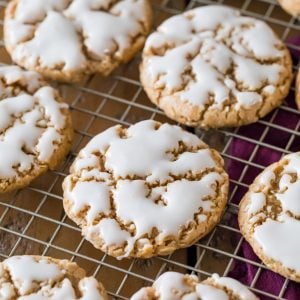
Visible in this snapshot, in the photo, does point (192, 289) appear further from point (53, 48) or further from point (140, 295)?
point (53, 48)

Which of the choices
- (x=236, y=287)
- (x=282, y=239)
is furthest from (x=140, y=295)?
(x=282, y=239)

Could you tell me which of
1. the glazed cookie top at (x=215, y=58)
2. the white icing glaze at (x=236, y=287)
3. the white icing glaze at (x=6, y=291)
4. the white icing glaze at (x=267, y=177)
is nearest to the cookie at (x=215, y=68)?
the glazed cookie top at (x=215, y=58)

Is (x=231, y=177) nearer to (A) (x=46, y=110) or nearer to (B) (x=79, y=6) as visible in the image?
(A) (x=46, y=110)

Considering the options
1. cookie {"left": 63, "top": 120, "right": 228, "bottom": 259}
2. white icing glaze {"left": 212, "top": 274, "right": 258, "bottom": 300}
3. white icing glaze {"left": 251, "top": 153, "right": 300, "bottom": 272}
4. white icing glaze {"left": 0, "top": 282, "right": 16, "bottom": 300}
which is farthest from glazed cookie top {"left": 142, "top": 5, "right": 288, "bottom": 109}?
white icing glaze {"left": 0, "top": 282, "right": 16, "bottom": 300}

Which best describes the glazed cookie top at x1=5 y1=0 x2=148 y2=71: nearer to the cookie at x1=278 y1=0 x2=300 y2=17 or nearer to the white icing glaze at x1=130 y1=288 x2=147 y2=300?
the cookie at x1=278 y1=0 x2=300 y2=17

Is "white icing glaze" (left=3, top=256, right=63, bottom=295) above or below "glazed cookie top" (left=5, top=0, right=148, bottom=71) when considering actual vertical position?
below

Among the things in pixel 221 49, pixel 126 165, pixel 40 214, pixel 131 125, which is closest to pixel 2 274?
pixel 40 214

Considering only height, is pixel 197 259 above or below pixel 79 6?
below
